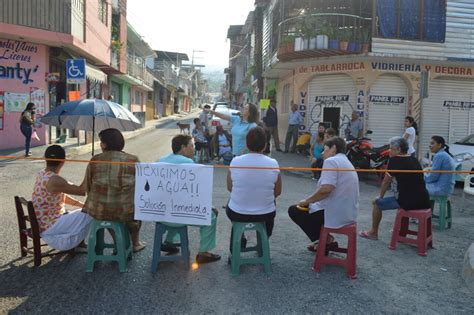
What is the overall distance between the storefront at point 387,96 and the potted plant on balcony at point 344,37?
900 millimetres

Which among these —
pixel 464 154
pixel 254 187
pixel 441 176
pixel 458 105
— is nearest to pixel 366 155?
pixel 464 154

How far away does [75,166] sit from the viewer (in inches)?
466

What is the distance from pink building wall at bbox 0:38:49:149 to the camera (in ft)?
48.2

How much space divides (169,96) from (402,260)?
179ft

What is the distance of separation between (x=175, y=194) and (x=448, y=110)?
50.6 ft

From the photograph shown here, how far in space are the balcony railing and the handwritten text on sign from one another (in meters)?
11.9

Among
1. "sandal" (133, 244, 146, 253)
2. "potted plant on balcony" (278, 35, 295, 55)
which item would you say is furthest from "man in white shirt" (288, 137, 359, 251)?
"potted plant on balcony" (278, 35, 295, 55)

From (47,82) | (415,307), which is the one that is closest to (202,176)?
(415,307)

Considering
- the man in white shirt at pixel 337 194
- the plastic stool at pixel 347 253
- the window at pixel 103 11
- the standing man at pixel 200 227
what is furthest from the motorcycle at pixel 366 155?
the window at pixel 103 11

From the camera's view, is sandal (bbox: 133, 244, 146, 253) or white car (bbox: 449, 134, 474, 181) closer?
sandal (bbox: 133, 244, 146, 253)

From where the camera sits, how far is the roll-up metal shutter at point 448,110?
55.1 ft

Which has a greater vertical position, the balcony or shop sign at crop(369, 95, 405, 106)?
the balcony

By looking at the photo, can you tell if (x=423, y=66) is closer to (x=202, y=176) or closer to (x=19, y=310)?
(x=202, y=176)

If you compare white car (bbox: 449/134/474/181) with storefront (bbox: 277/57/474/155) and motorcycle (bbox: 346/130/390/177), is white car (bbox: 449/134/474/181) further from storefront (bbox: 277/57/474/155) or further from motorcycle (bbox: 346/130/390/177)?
storefront (bbox: 277/57/474/155)
